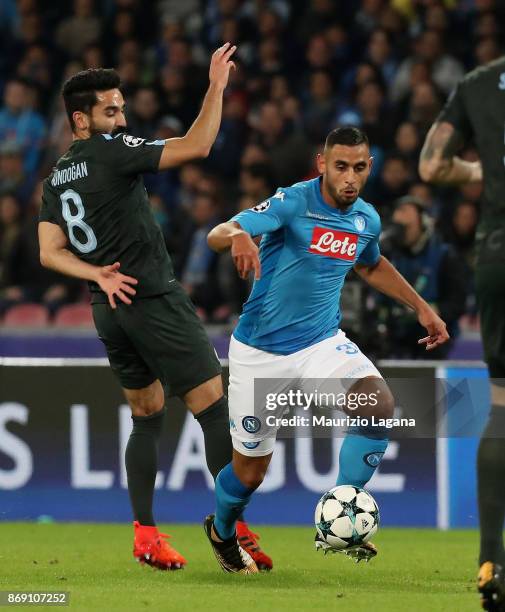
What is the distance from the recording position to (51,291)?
11891 millimetres

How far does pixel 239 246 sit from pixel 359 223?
126 cm

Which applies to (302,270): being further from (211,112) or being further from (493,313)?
(493,313)

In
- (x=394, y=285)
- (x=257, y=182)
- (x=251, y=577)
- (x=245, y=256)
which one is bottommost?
(x=251, y=577)

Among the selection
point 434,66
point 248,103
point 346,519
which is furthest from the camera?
point 248,103

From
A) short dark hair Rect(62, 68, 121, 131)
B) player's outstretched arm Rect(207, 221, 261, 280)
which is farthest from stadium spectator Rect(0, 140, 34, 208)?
player's outstretched arm Rect(207, 221, 261, 280)

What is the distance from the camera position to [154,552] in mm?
6707

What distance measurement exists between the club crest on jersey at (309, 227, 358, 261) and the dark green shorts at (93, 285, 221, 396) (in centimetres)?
75

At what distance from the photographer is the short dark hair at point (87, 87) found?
660cm

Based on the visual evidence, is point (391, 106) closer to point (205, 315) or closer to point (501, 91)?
point (205, 315)

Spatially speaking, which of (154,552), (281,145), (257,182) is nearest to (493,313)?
(154,552)

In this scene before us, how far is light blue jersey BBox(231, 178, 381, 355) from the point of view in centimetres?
632

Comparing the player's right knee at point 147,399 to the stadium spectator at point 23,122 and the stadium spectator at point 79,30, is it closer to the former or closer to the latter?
the stadium spectator at point 23,122

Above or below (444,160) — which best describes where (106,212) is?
below

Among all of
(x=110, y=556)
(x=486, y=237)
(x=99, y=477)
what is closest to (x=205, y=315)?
(x=99, y=477)
